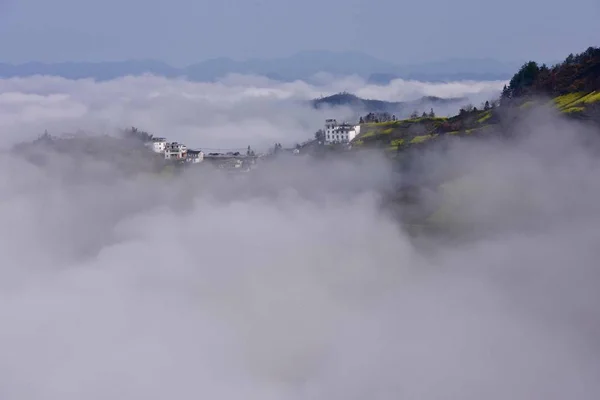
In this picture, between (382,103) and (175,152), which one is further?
(382,103)

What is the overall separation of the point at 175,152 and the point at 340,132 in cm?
1748

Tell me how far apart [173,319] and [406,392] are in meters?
12.4

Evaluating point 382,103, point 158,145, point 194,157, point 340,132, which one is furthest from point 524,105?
point 382,103

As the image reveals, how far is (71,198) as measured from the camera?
2500 inches

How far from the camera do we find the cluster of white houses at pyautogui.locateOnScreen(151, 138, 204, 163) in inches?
2677

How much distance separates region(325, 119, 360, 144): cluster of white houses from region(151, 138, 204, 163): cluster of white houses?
1267 centimetres

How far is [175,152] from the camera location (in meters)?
70.2

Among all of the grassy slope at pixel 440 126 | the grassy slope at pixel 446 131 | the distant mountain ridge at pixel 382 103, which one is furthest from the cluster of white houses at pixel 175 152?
the distant mountain ridge at pixel 382 103

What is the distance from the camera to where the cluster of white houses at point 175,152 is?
68.0 meters

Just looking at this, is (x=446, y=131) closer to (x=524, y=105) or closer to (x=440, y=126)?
(x=440, y=126)

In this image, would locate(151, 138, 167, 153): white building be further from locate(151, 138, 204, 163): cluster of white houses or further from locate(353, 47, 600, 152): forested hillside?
locate(353, 47, 600, 152): forested hillside

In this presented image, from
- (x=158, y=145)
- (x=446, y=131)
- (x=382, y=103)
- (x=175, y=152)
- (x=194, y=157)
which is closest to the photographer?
(x=446, y=131)

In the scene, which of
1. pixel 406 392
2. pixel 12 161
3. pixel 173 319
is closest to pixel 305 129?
pixel 12 161

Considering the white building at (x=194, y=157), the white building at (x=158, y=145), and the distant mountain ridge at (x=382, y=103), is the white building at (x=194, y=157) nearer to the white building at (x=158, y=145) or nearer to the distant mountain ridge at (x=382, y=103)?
the white building at (x=158, y=145)
